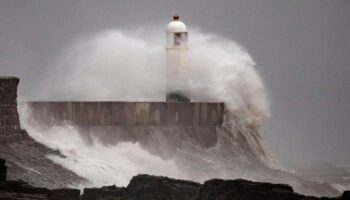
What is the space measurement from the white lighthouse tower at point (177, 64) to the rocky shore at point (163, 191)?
21829mm

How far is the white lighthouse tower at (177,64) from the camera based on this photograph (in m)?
53.8

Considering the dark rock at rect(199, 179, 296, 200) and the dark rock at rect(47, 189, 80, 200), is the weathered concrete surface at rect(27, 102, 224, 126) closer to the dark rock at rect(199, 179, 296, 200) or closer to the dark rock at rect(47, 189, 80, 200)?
the dark rock at rect(199, 179, 296, 200)

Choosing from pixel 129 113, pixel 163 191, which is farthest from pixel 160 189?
pixel 129 113

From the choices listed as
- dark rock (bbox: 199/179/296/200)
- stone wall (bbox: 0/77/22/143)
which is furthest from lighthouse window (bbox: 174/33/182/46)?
dark rock (bbox: 199/179/296/200)

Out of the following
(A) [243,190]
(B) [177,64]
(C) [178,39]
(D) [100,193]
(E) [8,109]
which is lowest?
(D) [100,193]

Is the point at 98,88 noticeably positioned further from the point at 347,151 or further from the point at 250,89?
the point at 347,151

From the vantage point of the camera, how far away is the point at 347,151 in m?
84.1

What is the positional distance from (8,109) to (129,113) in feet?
32.6

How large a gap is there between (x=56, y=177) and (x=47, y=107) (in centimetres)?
749

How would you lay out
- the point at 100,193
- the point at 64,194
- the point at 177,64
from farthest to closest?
the point at 177,64, the point at 100,193, the point at 64,194

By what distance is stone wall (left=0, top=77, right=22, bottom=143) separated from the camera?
3888cm

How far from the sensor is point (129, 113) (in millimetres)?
48719

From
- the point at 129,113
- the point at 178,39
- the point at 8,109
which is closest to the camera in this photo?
the point at 8,109

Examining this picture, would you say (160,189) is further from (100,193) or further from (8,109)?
(8,109)
